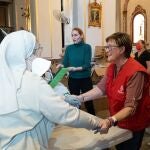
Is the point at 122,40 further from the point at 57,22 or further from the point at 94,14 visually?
the point at 94,14

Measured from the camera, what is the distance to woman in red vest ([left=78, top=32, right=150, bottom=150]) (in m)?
2.12

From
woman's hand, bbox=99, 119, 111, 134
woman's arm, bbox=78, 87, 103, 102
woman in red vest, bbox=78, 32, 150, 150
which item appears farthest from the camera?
woman's arm, bbox=78, 87, 103, 102

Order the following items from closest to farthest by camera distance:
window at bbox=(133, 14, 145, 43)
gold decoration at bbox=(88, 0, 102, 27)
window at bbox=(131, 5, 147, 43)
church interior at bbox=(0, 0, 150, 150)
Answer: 1. church interior at bbox=(0, 0, 150, 150)
2. gold decoration at bbox=(88, 0, 102, 27)
3. window at bbox=(131, 5, 147, 43)
4. window at bbox=(133, 14, 145, 43)

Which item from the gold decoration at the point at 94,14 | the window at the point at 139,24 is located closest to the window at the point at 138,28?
the window at the point at 139,24

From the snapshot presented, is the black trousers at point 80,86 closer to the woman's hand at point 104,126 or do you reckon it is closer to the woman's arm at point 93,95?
the woman's arm at point 93,95

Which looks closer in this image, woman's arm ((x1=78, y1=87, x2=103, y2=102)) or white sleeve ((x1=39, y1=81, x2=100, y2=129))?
white sleeve ((x1=39, y1=81, x2=100, y2=129))

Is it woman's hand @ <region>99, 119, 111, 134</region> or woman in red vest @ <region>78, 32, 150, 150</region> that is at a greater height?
woman in red vest @ <region>78, 32, 150, 150</region>

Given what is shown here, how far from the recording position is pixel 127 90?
2.14 m

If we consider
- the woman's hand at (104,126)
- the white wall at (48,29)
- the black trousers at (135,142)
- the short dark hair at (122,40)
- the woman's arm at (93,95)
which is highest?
the white wall at (48,29)

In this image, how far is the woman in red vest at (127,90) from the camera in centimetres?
212

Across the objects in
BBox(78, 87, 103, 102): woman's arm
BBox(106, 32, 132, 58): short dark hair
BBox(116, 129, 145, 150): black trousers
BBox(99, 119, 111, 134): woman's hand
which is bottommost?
BBox(116, 129, 145, 150): black trousers

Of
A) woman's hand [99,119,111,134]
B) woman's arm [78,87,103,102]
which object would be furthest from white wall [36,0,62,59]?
woman's hand [99,119,111,134]

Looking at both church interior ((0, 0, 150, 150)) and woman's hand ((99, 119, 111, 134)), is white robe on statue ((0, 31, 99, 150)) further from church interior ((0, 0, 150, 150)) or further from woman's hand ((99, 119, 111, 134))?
church interior ((0, 0, 150, 150))

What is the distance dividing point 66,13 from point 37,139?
5.79 meters
